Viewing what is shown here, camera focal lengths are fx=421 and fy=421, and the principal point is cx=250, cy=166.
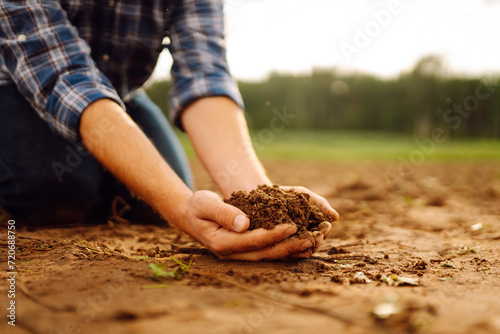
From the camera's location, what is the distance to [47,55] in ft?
6.65

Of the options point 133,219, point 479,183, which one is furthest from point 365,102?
point 133,219

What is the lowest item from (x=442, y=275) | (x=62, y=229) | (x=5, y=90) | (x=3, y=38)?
(x=62, y=229)

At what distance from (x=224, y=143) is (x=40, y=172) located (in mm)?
1067

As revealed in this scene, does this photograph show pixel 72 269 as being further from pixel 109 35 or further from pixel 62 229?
pixel 109 35

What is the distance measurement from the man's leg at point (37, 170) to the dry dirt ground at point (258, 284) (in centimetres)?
17

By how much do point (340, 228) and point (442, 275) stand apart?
1.05 m

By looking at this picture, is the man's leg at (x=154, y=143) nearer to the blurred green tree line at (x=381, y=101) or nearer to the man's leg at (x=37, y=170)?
the man's leg at (x=37, y=170)

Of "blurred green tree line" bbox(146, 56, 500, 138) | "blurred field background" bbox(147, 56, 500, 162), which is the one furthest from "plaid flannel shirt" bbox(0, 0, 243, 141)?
"blurred green tree line" bbox(146, 56, 500, 138)

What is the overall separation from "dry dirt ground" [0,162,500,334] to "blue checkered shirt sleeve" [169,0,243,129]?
838mm

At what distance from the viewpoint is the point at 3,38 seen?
83.4 inches

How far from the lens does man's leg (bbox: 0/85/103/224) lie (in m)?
2.34

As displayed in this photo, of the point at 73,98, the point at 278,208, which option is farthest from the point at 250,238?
the point at 73,98

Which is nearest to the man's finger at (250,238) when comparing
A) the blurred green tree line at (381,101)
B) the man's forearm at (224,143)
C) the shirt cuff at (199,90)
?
the man's forearm at (224,143)

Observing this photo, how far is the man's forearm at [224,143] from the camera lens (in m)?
2.12
